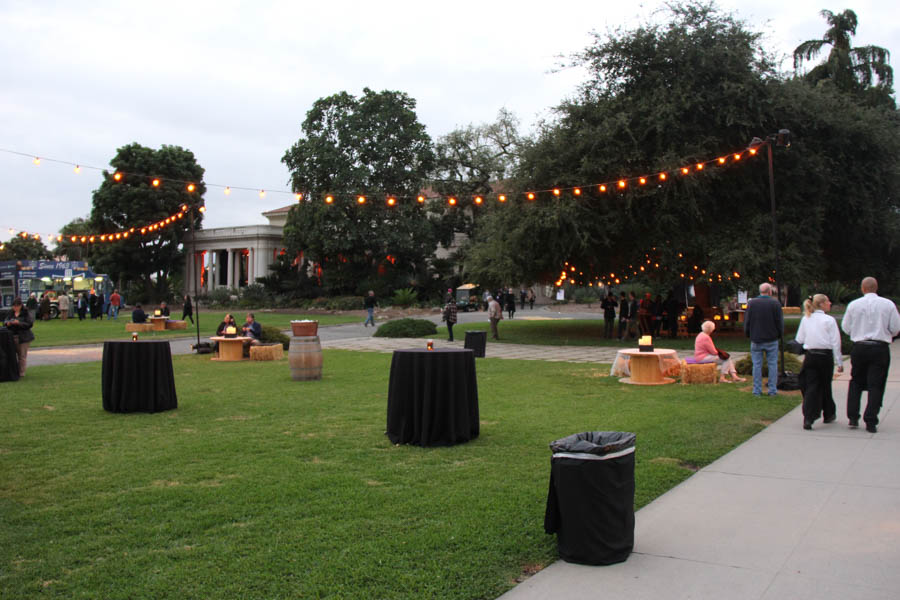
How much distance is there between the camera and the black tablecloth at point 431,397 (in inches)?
299

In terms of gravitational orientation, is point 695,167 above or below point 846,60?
below

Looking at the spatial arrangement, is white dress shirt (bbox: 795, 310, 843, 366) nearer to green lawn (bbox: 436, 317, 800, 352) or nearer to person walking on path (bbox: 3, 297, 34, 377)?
green lawn (bbox: 436, 317, 800, 352)

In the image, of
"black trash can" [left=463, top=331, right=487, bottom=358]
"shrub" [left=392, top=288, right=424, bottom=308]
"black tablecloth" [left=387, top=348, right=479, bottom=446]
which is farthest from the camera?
"shrub" [left=392, top=288, right=424, bottom=308]

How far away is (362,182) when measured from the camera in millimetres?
49688

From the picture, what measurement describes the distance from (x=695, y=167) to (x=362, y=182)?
30.9m

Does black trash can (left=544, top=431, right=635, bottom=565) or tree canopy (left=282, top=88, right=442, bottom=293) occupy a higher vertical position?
tree canopy (left=282, top=88, right=442, bottom=293)

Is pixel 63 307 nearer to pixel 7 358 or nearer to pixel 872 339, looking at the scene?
pixel 7 358

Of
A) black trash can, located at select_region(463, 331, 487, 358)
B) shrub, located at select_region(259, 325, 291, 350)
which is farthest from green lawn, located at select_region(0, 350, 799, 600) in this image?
shrub, located at select_region(259, 325, 291, 350)

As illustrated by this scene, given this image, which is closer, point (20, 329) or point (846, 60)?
point (20, 329)

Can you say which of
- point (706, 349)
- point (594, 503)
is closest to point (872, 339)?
point (706, 349)

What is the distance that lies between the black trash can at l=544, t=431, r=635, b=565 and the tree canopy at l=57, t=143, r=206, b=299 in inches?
2330

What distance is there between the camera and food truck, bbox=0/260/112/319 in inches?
1767

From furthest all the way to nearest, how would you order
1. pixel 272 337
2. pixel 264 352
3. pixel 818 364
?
pixel 272 337, pixel 264 352, pixel 818 364

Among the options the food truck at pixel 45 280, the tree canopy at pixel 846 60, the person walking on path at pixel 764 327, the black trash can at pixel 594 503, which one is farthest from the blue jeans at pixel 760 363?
the food truck at pixel 45 280
